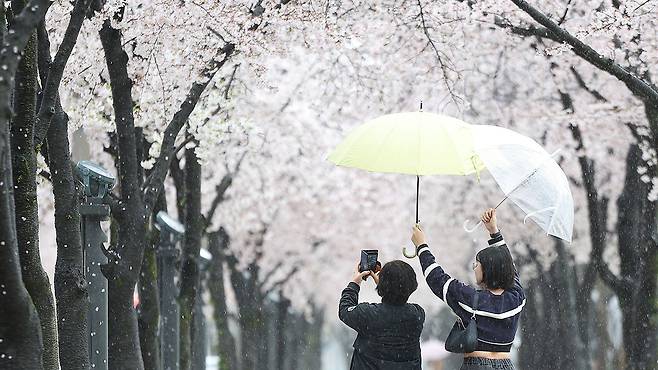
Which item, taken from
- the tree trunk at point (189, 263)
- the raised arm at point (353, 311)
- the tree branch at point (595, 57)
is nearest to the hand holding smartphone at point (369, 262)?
the raised arm at point (353, 311)

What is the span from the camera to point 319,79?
20.9 m

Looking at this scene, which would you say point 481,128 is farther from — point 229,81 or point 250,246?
point 250,246

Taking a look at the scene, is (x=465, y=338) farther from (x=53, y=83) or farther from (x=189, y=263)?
(x=189, y=263)

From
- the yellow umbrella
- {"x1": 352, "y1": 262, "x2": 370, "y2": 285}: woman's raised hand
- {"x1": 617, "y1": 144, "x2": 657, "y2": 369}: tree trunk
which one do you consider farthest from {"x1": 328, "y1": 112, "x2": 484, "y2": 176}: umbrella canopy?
{"x1": 617, "y1": 144, "x2": 657, "y2": 369}: tree trunk

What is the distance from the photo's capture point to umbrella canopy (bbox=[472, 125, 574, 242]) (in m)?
7.16

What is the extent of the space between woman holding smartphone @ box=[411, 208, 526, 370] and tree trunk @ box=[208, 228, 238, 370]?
52.3 feet

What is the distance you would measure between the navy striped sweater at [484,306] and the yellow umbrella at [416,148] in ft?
3.27

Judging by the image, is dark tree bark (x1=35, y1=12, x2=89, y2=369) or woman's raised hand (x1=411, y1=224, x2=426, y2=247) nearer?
woman's raised hand (x1=411, y1=224, x2=426, y2=247)

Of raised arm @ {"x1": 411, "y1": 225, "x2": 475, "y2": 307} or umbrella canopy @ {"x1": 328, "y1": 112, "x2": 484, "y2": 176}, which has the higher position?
umbrella canopy @ {"x1": 328, "y1": 112, "x2": 484, "y2": 176}

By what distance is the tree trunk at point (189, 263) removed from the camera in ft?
48.8

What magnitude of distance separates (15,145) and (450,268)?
29402mm

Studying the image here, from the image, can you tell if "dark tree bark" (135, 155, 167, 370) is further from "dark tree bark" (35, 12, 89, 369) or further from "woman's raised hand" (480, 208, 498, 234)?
"woman's raised hand" (480, 208, 498, 234)

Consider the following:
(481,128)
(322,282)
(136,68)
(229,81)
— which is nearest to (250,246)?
(322,282)

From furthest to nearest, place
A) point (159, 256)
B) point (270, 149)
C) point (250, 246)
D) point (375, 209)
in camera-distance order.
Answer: point (375, 209), point (250, 246), point (270, 149), point (159, 256)
